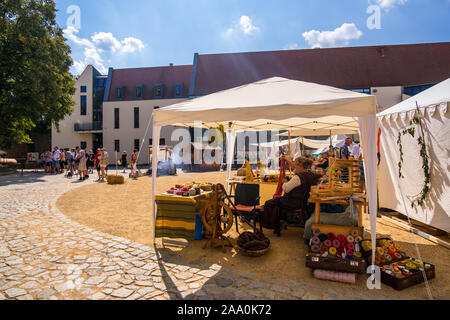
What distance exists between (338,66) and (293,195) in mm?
29056

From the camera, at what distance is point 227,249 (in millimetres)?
4418

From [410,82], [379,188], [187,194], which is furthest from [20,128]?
[410,82]

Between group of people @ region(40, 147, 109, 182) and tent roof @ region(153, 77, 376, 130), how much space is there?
11108mm

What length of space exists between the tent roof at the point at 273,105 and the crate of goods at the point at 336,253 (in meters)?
1.73

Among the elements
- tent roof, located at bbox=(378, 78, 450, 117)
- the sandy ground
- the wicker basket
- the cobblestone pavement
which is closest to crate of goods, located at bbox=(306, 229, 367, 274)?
the sandy ground

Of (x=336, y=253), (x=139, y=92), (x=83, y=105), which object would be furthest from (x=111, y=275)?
(x=83, y=105)

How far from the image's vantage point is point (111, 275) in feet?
11.5

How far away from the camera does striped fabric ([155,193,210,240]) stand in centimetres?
462

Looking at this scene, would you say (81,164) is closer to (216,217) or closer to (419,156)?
(216,217)

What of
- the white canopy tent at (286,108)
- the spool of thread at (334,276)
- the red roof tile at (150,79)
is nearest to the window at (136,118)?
the red roof tile at (150,79)

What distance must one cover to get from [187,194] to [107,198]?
207 inches

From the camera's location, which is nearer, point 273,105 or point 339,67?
point 273,105

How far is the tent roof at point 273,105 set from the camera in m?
3.66
